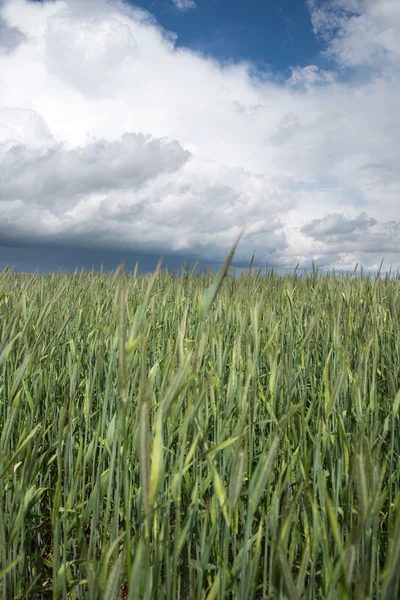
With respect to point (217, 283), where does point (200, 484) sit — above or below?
below

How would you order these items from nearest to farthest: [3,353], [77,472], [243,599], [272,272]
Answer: [243,599], [3,353], [77,472], [272,272]

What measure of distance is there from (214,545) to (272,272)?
364 cm

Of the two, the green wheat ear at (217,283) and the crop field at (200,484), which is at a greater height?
the green wheat ear at (217,283)

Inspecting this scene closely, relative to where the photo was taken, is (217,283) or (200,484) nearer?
(217,283)

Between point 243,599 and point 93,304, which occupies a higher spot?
point 93,304

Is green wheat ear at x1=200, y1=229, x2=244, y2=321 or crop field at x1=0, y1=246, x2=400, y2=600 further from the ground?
green wheat ear at x1=200, y1=229, x2=244, y2=321

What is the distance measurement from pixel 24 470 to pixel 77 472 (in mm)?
141

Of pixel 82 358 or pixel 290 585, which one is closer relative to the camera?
pixel 290 585

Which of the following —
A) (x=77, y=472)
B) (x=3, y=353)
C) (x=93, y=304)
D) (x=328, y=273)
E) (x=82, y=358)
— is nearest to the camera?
(x=3, y=353)

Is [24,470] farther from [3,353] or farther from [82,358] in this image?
[82,358]

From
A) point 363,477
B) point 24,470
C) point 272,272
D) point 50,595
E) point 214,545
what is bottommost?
point 50,595

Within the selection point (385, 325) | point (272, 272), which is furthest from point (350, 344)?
point (272, 272)

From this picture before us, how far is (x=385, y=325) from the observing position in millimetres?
2133

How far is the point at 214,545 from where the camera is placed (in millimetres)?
900
